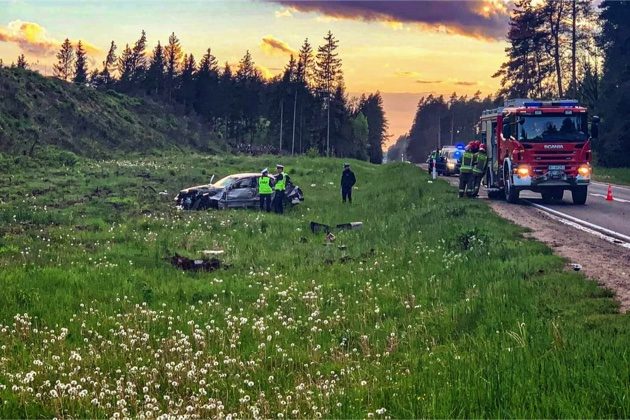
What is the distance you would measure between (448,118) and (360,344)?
17355 cm

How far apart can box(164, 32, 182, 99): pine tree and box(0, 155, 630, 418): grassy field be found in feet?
334

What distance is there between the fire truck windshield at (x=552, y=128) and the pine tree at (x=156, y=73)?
320 feet

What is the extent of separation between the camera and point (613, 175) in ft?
143

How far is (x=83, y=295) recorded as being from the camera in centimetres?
1065

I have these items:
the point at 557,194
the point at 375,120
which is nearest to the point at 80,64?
the point at 375,120

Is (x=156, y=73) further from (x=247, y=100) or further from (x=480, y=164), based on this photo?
(x=480, y=164)

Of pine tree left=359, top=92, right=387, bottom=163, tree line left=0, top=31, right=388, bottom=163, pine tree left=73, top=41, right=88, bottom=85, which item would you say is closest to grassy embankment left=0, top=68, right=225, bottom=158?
tree line left=0, top=31, right=388, bottom=163

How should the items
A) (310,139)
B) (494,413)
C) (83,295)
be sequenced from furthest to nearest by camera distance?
(310,139), (83,295), (494,413)

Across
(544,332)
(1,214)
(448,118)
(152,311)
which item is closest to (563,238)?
(544,332)

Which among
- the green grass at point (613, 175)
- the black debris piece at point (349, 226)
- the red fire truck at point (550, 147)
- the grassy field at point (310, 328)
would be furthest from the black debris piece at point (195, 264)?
the green grass at point (613, 175)

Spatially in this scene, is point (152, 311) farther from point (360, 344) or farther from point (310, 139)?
point (310, 139)

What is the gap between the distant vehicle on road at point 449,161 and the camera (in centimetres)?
4866

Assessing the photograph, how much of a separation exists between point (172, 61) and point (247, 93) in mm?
19048

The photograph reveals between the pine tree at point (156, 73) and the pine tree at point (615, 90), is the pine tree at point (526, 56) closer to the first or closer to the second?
the pine tree at point (615, 90)
